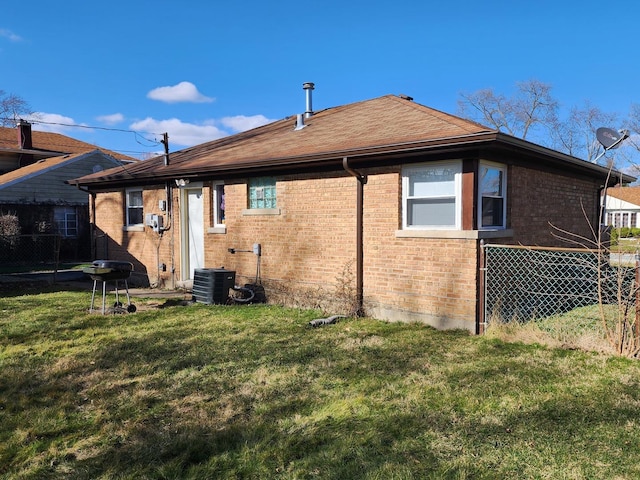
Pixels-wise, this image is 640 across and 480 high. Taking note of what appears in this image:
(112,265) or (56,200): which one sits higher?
(56,200)

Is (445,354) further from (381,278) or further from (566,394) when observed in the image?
(381,278)

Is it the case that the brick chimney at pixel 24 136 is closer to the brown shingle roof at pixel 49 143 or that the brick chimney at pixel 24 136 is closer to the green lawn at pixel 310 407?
the brown shingle roof at pixel 49 143

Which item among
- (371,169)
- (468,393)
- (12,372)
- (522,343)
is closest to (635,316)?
(522,343)

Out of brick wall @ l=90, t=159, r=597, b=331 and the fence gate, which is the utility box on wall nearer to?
brick wall @ l=90, t=159, r=597, b=331

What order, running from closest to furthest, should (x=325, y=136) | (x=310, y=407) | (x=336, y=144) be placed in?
(x=310, y=407)
(x=336, y=144)
(x=325, y=136)

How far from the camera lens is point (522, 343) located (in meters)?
6.61

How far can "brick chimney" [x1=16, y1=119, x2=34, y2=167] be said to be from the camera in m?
26.5

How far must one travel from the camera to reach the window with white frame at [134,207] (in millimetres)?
13438

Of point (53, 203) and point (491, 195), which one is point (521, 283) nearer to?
point (491, 195)

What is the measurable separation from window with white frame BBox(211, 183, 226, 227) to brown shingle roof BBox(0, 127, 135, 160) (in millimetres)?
20161

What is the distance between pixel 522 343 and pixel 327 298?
11.9ft

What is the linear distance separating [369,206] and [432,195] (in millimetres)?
1148

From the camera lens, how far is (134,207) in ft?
44.5

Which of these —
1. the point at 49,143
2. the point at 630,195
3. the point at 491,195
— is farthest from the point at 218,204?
the point at 630,195
